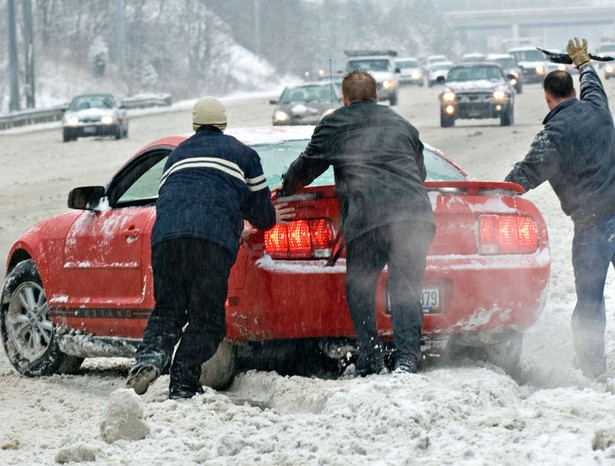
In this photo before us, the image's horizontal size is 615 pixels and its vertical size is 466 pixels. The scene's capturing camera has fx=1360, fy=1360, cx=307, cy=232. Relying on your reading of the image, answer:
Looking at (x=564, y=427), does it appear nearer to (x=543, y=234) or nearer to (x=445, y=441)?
(x=445, y=441)

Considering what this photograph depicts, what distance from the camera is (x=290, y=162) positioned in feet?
25.1

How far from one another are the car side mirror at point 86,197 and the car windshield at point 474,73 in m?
27.3

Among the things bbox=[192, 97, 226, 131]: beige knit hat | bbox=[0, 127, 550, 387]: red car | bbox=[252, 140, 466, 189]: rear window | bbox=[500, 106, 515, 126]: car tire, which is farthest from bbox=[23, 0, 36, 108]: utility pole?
bbox=[192, 97, 226, 131]: beige knit hat

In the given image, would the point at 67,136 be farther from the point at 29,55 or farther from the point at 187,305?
the point at 187,305

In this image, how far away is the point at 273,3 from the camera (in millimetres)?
109562

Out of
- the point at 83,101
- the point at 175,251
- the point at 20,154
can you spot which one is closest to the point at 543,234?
the point at 175,251

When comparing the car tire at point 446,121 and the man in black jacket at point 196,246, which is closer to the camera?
the man in black jacket at point 196,246

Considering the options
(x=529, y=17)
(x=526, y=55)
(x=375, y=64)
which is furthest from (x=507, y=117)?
(x=529, y=17)

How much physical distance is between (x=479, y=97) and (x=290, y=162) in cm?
2655

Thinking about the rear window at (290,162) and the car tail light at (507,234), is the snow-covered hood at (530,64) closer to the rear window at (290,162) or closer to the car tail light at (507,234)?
the rear window at (290,162)

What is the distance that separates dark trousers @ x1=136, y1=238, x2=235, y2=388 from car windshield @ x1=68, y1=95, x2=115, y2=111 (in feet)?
107

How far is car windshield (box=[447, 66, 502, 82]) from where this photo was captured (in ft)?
114

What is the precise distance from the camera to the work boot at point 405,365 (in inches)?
259

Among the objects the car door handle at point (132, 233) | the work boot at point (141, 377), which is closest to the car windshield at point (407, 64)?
the car door handle at point (132, 233)
